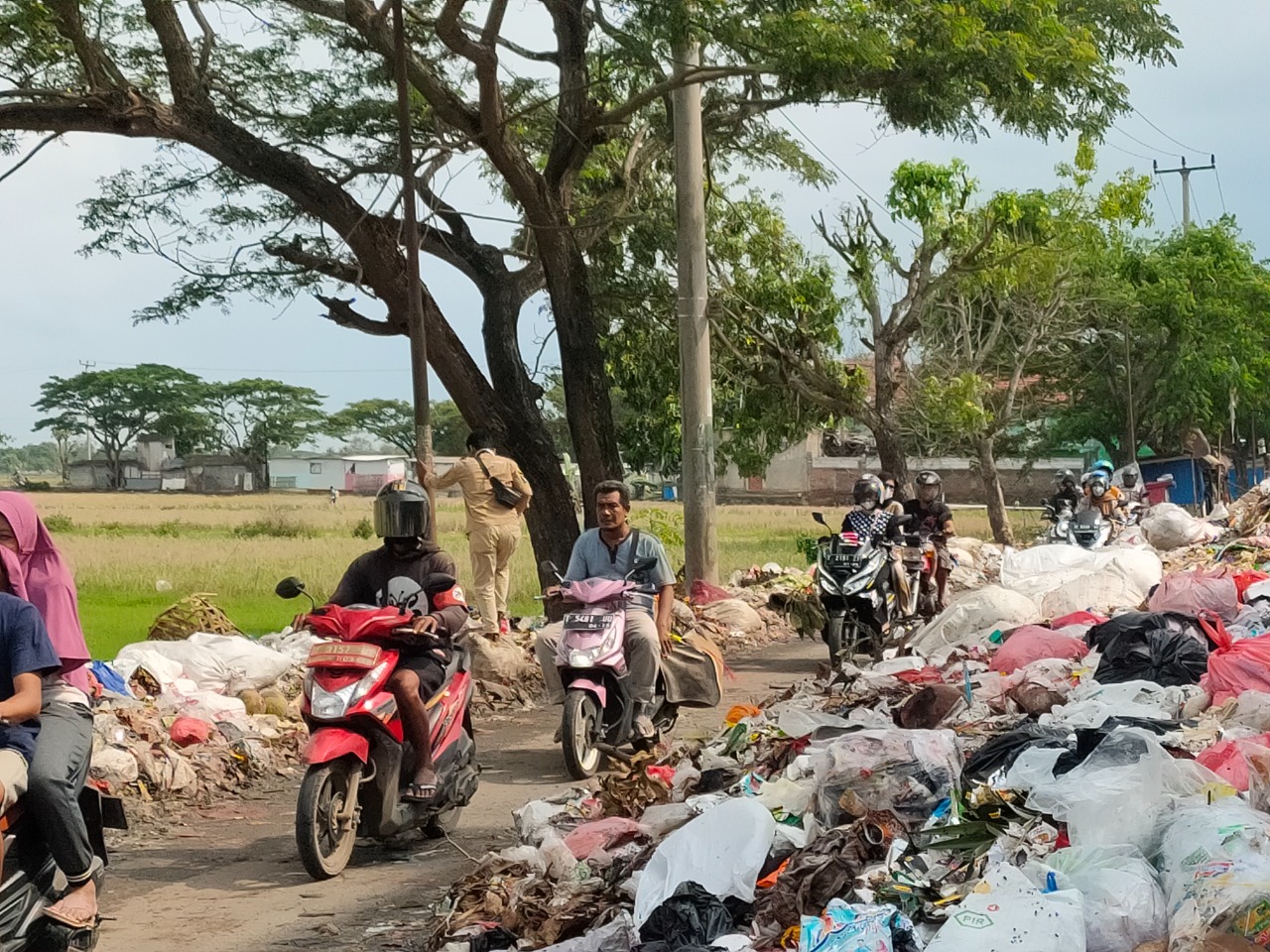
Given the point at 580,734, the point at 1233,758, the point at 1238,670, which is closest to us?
the point at 1233,758

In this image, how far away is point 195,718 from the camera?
8906 millimetres

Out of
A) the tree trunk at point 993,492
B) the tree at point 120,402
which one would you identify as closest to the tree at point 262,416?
the tree at point 120,402

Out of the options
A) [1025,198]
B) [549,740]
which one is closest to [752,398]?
[1025,198]

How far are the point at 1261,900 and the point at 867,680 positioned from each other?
4539 millimetres

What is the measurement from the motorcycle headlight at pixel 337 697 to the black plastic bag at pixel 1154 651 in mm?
3532

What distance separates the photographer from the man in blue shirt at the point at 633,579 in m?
8.52

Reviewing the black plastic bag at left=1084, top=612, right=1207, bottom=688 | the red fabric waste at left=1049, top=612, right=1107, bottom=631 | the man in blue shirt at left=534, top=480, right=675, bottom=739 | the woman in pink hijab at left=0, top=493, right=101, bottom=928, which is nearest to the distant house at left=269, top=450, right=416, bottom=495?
the red fabric waste at left=1049, top=612, right=1107, bottom=631

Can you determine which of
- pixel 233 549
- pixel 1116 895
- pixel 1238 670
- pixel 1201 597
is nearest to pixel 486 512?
pixel 1201 597

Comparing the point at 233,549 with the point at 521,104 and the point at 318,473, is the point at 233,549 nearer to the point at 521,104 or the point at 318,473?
the point at 521,104

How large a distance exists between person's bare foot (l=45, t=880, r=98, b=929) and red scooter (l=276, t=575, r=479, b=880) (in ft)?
4.05

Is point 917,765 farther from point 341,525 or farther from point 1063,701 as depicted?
point 341,525

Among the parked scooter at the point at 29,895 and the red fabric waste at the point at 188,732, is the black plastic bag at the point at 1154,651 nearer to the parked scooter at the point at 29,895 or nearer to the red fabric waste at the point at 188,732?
the parked scooter at the point at 29,895

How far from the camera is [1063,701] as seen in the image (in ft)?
22.5

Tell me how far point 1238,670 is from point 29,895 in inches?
190
